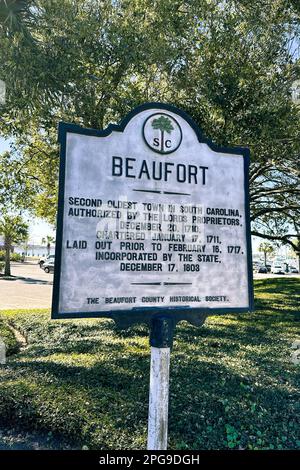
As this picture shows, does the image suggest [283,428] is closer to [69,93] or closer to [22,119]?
[69,93]

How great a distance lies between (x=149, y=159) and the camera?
3.52 meters

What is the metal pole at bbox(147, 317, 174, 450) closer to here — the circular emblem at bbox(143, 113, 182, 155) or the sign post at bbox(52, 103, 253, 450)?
the sign post at bbox(52, 103, 253, 450)

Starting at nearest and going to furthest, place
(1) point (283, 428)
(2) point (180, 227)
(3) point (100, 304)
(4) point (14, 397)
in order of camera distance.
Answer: (3) point (100, 304), (2) point (180, 227), (1) point (283, 428), (4) point (14, 397)

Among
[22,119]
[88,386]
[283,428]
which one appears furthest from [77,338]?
[283,428]

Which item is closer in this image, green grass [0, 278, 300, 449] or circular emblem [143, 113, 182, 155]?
circular emblem [143, 113, 182, 155]

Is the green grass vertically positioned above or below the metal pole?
below

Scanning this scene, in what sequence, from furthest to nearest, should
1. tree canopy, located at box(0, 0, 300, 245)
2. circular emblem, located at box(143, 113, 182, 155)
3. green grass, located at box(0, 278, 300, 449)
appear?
1. tree canopy, located at box(0, 0, 300, 245)
2. green grass, located at box(0, 278, 300, 449)
3. circular emblem, located at box(143, 113, 182, 155)

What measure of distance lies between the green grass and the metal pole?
38.9 inches

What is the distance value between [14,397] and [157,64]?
22.3ft

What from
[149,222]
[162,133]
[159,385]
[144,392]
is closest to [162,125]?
[162,133]

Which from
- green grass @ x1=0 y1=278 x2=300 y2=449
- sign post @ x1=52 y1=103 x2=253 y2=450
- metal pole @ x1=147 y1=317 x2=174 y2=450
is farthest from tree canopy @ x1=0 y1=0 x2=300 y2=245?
metal pole @ x1=147 y1=317 x2=174 y2=450

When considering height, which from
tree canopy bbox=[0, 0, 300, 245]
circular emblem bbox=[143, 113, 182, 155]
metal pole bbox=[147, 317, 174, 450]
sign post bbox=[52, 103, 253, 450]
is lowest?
metal pole bbox=[147, 317, 174, 450]

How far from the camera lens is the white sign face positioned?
3311 millimetres
